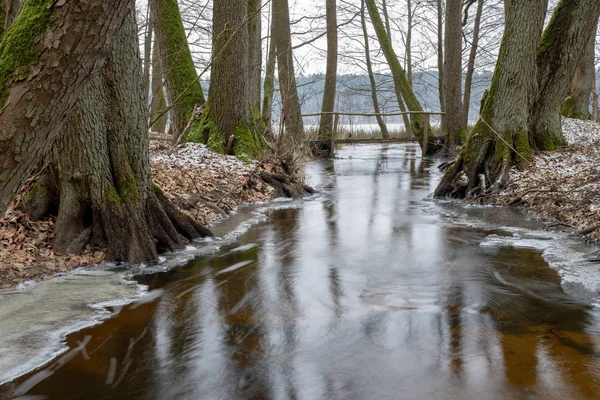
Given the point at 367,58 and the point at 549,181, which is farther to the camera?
the point at 367,58

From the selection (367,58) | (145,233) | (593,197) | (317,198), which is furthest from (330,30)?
(145,233)

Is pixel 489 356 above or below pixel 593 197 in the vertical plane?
below

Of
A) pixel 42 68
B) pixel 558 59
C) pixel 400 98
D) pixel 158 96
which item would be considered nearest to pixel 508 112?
pixel 558 59

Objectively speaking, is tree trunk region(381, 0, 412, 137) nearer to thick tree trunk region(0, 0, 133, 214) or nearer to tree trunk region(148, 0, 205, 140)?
tree trunk region(148, 0, 205, 140)

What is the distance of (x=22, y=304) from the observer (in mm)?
Answer: 5473

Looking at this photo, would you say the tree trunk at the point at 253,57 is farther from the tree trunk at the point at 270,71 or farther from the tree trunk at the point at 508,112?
the tree trunk at the point at 508,112

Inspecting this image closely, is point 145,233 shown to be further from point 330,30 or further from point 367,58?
point 367,58

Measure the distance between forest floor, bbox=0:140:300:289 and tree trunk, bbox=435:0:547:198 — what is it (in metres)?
4.39

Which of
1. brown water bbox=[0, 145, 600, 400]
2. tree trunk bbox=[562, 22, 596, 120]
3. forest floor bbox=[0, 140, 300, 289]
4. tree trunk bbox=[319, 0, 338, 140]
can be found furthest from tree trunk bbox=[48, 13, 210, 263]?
tree trunk bbox=[562, 22, 596, 120]

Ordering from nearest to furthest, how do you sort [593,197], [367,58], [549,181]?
1. [593,197]
2. [549,181]
3. [367,58]

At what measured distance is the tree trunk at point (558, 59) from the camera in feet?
42.0

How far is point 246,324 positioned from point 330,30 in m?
20.8

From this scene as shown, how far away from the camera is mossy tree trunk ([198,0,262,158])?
13.8m

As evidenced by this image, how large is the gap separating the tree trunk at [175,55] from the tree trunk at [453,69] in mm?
11290
